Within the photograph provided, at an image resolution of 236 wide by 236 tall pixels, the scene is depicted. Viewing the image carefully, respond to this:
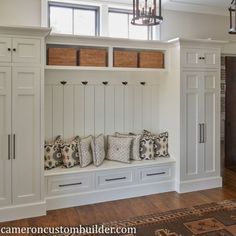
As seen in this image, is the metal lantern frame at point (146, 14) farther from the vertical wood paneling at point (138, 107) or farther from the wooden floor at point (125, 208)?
the wooden floor at point (125, 208)

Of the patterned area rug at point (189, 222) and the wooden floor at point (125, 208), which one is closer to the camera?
the patterned area rug at point (189, 222)

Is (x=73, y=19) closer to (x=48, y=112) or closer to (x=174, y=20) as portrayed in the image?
(x=48, y=112)

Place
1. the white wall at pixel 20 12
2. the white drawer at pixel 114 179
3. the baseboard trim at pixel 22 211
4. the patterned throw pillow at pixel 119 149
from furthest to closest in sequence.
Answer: the patterned throw pillow at pixel 119 149 → the white drawer at pixel 114 179 → the white wall at pixel 20 12 → the baseboard trim at pixel 22 211

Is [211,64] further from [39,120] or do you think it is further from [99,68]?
[39,120]

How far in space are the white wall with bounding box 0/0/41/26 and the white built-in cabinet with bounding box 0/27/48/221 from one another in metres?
0.71

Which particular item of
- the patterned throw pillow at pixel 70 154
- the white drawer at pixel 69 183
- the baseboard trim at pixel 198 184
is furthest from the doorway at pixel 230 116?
the patterned throw pillow at pixel 70 154

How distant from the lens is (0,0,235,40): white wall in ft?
12.0

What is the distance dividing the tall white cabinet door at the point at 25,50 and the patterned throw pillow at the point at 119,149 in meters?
1.59

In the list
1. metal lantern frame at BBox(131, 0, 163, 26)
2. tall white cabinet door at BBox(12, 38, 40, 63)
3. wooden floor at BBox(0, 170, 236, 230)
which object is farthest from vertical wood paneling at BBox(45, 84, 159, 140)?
metal lantern frame at BBox(131, 0, 163, 26)

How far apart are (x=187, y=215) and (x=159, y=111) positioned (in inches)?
69.0

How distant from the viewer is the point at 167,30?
14.6 ft

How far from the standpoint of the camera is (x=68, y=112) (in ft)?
13.1

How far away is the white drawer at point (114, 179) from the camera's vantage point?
3.72m

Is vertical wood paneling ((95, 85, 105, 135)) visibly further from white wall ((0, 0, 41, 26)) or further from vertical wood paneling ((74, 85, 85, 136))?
white wall ((0, 0, 41, 26))
